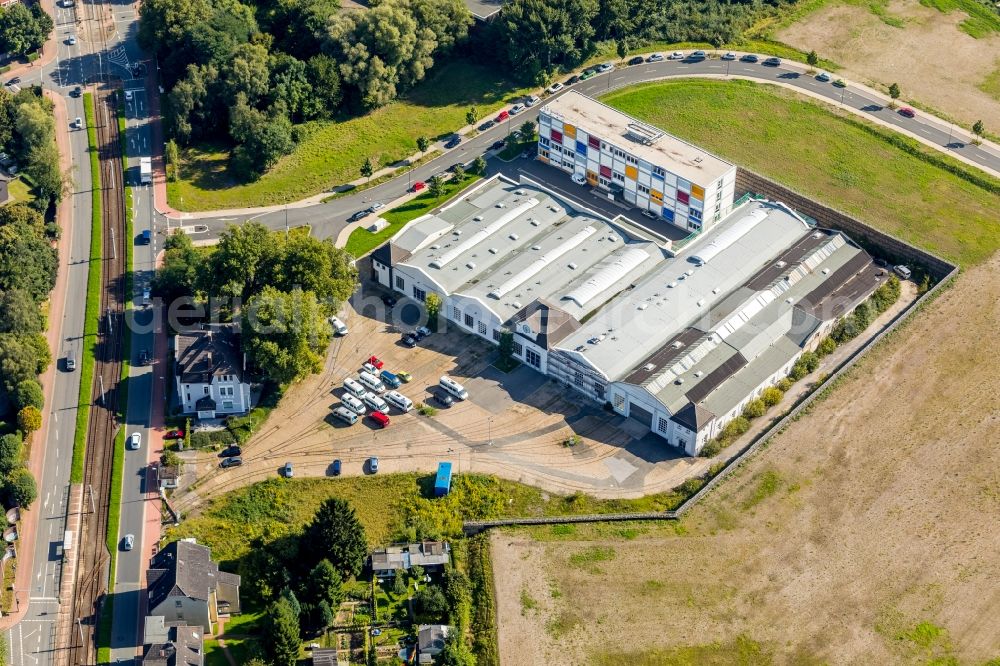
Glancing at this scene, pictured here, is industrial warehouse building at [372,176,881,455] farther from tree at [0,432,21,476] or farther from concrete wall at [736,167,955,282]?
tree at [0,432,21,476]

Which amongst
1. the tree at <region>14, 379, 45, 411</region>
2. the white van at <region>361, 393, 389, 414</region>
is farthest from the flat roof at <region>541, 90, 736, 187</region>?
the tree at <region>14, 379, 45, 411</region>

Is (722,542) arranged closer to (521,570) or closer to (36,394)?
(521,570)

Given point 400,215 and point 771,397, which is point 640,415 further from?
point 400,215

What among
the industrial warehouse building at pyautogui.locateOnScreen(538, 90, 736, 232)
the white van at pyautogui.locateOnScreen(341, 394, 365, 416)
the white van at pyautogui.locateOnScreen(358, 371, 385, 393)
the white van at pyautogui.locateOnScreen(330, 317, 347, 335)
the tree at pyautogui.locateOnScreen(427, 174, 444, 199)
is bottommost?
the white van at pyautogui.locateOnScreen(341, 394, 365, 416)

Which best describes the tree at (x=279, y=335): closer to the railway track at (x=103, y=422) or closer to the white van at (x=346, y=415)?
the white van at (x=346, y=415)

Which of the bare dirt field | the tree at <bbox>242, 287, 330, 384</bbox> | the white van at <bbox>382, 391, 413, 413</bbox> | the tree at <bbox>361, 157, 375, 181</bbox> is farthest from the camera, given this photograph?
the tree at <bbox>361, 157, 375, 181</bbox>

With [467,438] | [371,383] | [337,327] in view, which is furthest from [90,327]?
[467,438]

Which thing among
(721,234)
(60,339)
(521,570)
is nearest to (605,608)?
(521,570)

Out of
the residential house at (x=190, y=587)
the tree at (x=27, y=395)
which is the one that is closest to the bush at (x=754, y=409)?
the residential house at (x=190, y=587)
